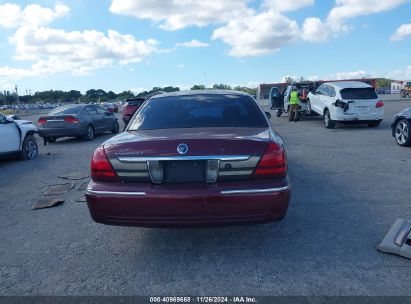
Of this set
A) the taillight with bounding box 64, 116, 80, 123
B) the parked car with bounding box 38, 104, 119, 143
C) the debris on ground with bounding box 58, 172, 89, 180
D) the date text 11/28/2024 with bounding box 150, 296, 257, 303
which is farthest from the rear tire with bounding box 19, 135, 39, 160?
the date text 11/28/2024 with bounding box 150, 296, 257, 303

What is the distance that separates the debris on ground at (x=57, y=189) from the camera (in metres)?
6.37

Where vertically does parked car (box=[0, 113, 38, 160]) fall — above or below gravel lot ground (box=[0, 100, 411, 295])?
above

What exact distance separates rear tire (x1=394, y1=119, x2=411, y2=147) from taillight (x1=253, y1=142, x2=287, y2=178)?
717 centimetres

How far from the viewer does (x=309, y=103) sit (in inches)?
691

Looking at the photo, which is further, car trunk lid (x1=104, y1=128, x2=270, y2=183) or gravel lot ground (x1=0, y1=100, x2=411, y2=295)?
car trunk lid (x1=104, y1=128, x2=270, y2=183)

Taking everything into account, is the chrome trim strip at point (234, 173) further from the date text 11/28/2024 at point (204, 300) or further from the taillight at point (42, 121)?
the taillight at point (42, 121)

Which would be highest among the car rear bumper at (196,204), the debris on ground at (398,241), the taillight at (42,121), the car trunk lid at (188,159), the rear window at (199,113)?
the rear window at (199,113)

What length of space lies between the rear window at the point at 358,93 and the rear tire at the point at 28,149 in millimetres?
10497

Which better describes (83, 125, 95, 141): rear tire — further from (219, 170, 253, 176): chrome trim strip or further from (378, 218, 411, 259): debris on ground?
(378, 218, 411, 259): debris on ground

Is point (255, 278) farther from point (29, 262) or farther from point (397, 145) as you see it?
point (397, 145)

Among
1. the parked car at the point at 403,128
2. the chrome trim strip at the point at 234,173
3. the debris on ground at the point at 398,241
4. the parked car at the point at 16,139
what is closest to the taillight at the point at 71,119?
the parked car at the point at 16,139

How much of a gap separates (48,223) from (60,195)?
4.78ft

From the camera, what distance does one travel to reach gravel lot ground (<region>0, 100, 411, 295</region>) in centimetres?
314

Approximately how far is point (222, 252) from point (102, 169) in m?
1.44
